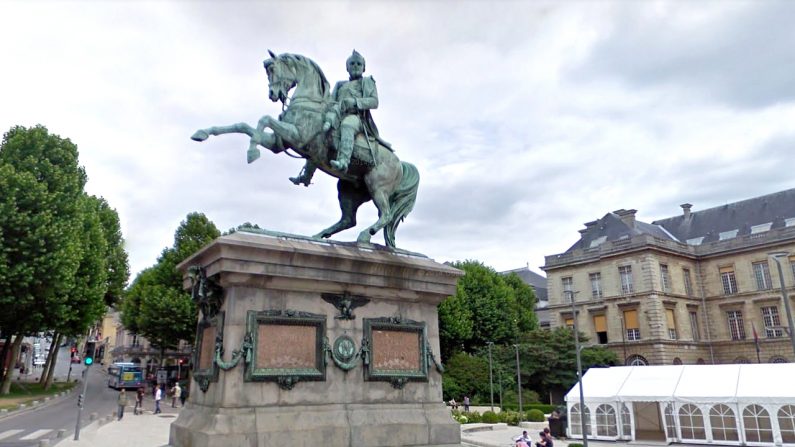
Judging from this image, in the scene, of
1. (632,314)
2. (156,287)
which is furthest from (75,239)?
(632,314)

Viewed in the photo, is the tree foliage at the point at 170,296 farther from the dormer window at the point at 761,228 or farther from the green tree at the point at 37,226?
the dormer window at the point at 761,228

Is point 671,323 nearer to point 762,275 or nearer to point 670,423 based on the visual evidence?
point 762,275

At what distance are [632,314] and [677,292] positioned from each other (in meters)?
5.13

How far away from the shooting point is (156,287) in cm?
4119

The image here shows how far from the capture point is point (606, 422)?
26156 millimetres

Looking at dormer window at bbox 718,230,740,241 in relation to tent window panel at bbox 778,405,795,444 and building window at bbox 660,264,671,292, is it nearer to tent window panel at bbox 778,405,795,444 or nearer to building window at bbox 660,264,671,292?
building window at bbox 660,264,671,292

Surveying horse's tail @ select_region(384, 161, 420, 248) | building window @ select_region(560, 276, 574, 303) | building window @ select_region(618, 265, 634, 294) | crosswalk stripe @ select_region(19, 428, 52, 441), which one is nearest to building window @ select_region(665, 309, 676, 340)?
building window @ select_region(618, 265, 634, 294)

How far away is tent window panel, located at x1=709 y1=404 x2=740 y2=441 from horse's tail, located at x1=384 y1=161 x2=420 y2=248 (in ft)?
66.8

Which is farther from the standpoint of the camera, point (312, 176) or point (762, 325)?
point (762, 325)

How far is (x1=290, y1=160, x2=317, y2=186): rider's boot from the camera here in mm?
9031

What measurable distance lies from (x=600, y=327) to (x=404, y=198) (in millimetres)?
48607

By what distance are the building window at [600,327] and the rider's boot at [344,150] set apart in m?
49.6

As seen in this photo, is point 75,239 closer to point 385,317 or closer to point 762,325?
point 385,317

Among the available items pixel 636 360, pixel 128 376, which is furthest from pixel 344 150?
pixel 636 360
